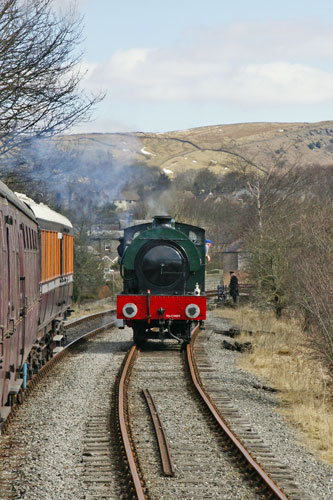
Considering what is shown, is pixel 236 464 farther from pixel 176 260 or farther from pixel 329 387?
pixel 176 260

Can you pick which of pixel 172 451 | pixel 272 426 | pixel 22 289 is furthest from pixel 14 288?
pixel 272 426

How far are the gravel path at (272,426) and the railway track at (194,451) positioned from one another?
166 millimetres

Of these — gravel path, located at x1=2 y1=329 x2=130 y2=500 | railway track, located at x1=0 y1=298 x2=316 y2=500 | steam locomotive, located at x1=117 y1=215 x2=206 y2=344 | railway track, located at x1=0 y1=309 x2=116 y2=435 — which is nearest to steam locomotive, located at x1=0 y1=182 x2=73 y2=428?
railway track, located at x1=0 y1=309 x2=116 y2=435

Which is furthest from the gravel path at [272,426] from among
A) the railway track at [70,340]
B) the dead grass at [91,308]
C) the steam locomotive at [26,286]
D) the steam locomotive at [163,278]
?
the dead grass at [91,308]

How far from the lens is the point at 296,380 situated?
13.5m

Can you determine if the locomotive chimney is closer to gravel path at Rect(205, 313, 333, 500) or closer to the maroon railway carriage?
gravel path at Rect(205, 313, 333, 500)

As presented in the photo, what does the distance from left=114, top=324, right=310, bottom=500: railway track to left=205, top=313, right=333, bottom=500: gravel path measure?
0.17 m

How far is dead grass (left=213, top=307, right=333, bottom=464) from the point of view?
9.59 m

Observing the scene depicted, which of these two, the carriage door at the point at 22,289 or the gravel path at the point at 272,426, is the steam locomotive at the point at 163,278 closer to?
the gravel path at the point at 272,426

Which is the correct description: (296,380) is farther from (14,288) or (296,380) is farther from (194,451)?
(14,288)

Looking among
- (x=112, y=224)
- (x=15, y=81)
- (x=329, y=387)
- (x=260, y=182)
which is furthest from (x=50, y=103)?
(x=112, y=224)

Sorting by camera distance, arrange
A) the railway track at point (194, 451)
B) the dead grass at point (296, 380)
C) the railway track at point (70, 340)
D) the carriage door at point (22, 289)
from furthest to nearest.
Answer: the railway track at point (70, 340)
the dead grass at point (296, 380)
the carriage door at point (22, 289)
the railway track at point (194, 451)

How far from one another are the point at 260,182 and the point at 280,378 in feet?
76.2

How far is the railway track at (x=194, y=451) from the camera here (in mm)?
6938
